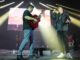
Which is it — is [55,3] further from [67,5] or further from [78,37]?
[78,37]

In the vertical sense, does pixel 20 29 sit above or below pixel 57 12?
below

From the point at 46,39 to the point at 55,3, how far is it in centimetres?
99

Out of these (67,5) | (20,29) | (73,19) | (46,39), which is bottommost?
(46,39)

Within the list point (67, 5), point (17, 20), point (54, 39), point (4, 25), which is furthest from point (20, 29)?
point (67, 5)

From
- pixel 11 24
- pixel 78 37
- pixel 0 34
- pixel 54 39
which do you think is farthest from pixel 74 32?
pixel 0 34

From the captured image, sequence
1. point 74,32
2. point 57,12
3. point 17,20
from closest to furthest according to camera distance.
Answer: point 57,12, point 17,20, point 74,32

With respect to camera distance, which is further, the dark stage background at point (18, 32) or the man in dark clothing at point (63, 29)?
the dark stage background at point (18, 32)

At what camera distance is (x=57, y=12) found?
8.51 feet

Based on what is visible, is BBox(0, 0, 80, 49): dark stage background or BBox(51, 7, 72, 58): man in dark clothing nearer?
BBox(51, 7, 72, 58): man in dark clothing

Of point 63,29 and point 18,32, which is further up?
point 63,29

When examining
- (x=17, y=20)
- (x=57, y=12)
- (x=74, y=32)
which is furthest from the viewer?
(x=74, y=32)

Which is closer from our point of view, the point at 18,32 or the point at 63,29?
the point at 63,29

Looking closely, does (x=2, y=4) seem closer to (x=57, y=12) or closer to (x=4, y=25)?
(x=4, y=25)

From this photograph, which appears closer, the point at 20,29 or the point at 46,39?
the point at 20,29
